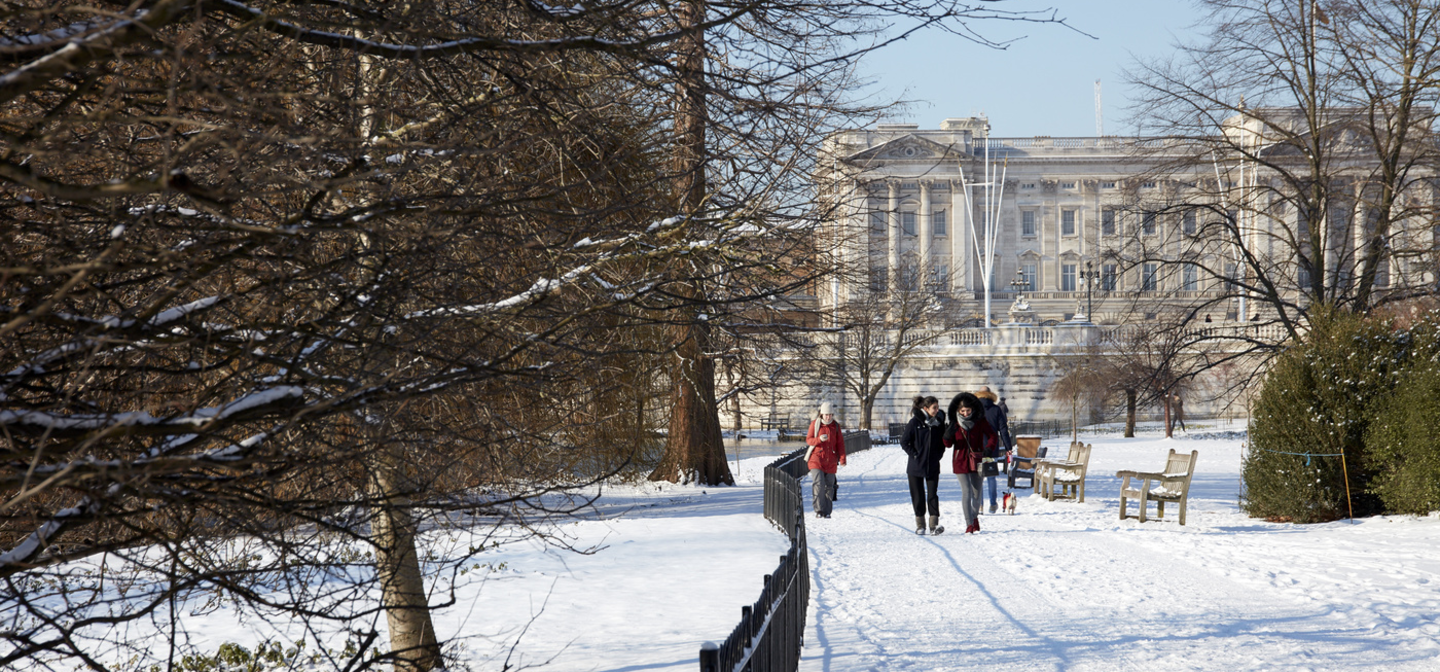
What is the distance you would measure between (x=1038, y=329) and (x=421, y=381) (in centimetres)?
6094

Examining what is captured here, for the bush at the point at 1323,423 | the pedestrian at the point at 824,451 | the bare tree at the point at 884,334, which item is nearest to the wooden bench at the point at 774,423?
the bare tree at the point at 884,334

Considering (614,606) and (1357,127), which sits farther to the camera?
(1357,127)

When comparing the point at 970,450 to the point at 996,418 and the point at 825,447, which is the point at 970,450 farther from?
the point at 996,418

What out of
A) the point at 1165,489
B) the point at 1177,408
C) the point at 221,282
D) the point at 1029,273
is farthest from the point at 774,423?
the point at 221,282

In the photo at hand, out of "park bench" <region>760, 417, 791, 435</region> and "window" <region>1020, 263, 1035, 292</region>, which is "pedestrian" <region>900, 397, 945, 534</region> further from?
"window" <region>1020, 263, 1035, 292</region>

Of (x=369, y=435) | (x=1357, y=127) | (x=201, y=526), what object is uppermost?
(x=1357, y=127)

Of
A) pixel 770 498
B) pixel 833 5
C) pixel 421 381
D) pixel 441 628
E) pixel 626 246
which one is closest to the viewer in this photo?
pixel 421 381

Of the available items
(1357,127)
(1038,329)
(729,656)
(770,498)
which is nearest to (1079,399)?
(1038,329)

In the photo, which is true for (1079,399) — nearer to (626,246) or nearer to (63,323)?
(626,246)

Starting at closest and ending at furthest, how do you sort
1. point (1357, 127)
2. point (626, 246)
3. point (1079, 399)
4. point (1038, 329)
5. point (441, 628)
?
point (626, 246) < point (441, 628) < point (1357, 127) < point (1079, 399) < point (1038, 329)

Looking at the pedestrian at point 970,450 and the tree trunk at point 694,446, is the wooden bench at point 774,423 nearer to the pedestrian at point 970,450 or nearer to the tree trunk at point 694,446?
the tree trunk at point 694,446

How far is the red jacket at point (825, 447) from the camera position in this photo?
47.4ft

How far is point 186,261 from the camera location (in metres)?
2.85

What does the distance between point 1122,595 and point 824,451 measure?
6.07 m
